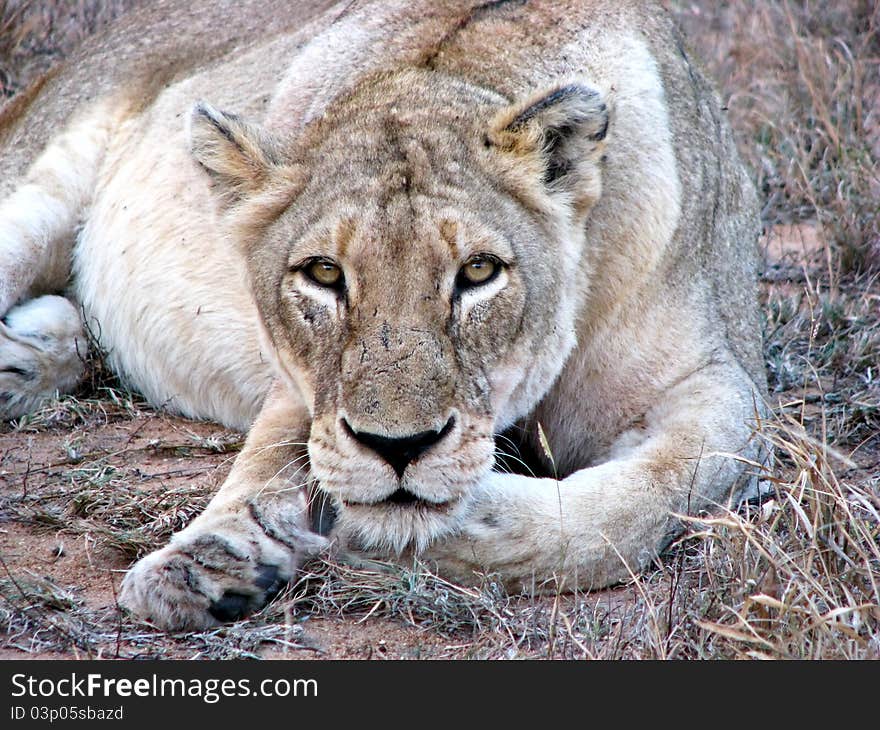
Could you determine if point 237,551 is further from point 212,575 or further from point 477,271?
point 477,271

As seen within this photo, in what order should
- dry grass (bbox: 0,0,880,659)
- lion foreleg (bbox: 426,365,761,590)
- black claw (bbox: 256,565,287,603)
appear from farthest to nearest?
lion foreleg (bbox: 426,365,761,590) → black claw (bbox: 256,565,287,603) → dry grass (bbox: 0,0,880,659)

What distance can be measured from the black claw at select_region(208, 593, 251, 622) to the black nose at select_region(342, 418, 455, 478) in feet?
1.71

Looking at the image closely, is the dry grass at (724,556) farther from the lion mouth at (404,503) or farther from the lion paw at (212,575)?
the lion mouth at (404,503)

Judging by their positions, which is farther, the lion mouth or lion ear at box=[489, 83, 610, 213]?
lion ear at box=[489, 83, 610, 213]

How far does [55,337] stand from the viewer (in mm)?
5188

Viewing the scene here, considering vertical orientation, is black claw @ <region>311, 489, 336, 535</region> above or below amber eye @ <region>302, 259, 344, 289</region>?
below

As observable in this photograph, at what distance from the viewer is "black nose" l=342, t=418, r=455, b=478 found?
10.3 ft

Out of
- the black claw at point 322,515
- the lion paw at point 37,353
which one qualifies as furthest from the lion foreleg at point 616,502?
the lion paw at point 37,353

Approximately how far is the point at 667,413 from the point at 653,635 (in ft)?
3.70

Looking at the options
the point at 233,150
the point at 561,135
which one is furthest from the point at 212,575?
the point at 561,135

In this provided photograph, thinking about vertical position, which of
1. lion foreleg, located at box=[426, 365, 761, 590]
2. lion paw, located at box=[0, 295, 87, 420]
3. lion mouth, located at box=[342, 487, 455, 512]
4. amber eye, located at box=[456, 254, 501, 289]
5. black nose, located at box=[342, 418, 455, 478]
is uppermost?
amber eye, located at box=[456, 254, 501, 289]

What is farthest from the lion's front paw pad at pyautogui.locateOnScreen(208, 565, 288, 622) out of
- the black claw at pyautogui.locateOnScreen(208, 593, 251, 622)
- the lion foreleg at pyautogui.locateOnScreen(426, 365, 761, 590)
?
the lion foreleg at pyautogui.locateOnScreen(426, 365, 761, 590)

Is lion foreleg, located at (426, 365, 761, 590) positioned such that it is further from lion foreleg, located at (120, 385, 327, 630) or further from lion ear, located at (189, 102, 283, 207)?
lion ear, located at (189, 102, 283, 207)

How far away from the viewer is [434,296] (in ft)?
10.9
